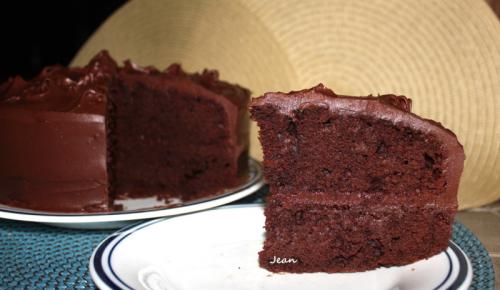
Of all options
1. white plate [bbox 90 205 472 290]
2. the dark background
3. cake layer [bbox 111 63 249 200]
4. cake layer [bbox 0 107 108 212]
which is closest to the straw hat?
cake layer [bbox 111 63 249 200]

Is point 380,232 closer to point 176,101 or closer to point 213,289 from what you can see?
point 213,289

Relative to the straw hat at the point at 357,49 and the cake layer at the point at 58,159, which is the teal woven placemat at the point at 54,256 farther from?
the straw hat at the point at 357,49

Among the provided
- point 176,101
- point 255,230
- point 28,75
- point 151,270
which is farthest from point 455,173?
point 28,75

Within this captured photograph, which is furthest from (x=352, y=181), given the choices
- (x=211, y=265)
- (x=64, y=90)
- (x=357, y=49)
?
(x=64, y=90)

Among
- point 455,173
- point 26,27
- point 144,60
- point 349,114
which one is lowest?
point 455,173

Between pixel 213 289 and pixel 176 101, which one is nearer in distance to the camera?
pixel 213 289

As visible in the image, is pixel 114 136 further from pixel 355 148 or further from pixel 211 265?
pixel 355 148

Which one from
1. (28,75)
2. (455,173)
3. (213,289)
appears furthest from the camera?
(28,75)

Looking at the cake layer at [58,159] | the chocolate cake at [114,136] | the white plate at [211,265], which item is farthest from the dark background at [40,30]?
the white plate at [211,265]
